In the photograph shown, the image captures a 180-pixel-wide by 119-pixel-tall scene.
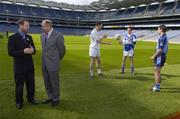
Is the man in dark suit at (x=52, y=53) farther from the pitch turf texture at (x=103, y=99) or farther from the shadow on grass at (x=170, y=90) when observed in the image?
the shadow on grass at (x=170, y=90)

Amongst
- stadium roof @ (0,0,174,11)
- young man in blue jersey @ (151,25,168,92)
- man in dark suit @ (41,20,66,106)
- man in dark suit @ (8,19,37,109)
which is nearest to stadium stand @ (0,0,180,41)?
stadium roof @ (0,0,174,11)

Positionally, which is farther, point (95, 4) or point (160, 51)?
point (95, 4)

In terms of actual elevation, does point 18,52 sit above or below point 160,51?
above

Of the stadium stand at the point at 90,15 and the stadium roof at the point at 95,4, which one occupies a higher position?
the stadium roof at the point at 95,4

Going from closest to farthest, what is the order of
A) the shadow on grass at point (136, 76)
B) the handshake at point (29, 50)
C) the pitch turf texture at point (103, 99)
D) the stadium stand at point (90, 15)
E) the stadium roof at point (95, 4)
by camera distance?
the pitch turf texture at point (103, 99), the handshake at point (29, 50), the shadow on grass at point (136, 76), the stadium stand at point (90, 15), the stadium roof at point (95, 4)

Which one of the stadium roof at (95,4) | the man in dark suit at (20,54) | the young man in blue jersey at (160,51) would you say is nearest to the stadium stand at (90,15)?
the stadium roof at (95,4)

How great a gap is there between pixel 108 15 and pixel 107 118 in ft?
400

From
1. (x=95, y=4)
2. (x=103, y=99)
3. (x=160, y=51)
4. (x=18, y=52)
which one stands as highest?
(x=95, y=4)

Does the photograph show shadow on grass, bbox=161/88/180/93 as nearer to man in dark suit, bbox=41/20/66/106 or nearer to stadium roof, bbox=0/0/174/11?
man in dark suit, bbox=41/20/66/106

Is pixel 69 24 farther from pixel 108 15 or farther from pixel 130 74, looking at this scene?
pixel 130 74

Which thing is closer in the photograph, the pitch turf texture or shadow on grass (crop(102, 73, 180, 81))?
the pitch turf texture

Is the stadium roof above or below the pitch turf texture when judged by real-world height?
above

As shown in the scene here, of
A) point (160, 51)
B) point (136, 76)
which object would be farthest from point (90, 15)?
point (160, 51)

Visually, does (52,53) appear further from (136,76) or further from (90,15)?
(90,15)
